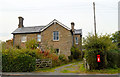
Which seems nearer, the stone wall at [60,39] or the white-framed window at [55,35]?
the stone wall at [60,39]

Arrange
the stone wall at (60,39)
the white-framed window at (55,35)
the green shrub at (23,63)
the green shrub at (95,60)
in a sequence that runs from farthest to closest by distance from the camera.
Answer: the white-framed window at (55,35) < the stone wall at (60,39) < the green shrub at (23,63) < the green shrub at (95,60)

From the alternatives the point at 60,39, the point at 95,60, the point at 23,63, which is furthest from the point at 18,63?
the point at 60,39

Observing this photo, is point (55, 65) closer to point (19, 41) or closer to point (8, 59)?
point (8, 59)

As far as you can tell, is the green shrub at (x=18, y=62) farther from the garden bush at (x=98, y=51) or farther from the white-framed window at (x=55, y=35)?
the white-framed window at (x=55, y=35)

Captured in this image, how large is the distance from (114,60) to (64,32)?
11.0 meters

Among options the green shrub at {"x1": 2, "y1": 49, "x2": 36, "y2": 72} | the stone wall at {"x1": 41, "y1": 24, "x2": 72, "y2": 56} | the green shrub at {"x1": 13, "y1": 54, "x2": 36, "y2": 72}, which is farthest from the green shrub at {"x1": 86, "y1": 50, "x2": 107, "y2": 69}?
the stone wall at {"x1": 41, "y1": 24, "x2": 72, "y2": 56}

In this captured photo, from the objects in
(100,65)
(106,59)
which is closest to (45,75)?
(100,65)

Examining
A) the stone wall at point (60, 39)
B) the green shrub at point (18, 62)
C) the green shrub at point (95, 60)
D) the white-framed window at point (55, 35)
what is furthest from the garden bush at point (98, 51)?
the white-framed window at point (55, 35)

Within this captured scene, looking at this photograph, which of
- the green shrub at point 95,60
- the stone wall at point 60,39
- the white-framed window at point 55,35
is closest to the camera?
the green shrub at point 95,60

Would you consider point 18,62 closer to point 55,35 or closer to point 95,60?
point 95,60

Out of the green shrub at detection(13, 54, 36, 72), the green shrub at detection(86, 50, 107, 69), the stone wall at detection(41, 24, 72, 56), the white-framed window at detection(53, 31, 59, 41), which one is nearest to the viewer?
the green shrub at detection(86, 50, 107, 69)

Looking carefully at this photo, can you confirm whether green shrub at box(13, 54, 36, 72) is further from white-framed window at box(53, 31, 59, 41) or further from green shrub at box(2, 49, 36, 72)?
white-framed window at box(53, 31, 59, 41)

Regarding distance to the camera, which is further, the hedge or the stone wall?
the stone wall

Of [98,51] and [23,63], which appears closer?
[98,51]
